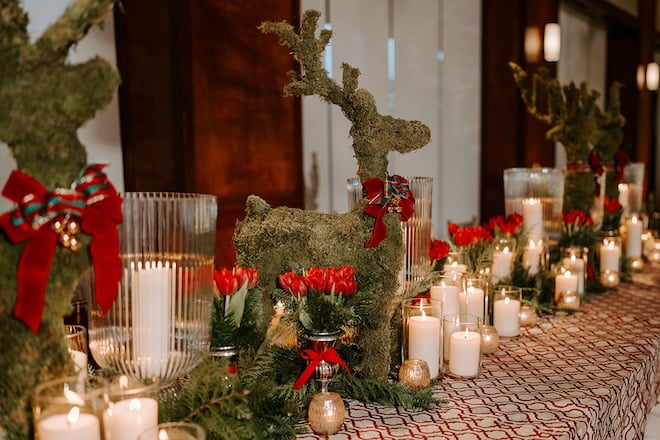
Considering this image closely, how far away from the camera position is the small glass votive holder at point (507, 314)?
1.79m

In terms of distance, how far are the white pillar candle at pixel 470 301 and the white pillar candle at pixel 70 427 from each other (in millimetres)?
1079

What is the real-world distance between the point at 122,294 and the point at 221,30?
1692 mm

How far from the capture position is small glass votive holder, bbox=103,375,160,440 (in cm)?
90

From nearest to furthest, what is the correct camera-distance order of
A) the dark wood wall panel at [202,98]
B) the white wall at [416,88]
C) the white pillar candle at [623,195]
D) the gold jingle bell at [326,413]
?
the gold jingle bell at [326,413]
the dark wood wall panel at [202,98]
the white pillar candle at [623,195]
the white wall at [416,88]

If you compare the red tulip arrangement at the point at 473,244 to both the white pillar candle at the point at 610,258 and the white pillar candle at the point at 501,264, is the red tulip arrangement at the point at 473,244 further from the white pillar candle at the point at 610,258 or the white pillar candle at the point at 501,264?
the white pillar candle at the point at 610,258

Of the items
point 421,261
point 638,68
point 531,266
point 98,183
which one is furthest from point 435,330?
point 638,68

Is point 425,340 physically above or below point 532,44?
below

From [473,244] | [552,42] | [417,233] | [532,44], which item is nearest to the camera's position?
[417,233]

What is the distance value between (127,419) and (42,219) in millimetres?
305

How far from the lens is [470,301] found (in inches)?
67.5

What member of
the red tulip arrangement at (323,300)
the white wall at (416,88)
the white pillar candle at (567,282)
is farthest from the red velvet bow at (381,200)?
the white wall at (416,88)

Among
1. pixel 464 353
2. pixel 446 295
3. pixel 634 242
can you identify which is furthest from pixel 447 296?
pixel 634 242

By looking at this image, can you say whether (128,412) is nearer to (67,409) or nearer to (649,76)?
(67,409)

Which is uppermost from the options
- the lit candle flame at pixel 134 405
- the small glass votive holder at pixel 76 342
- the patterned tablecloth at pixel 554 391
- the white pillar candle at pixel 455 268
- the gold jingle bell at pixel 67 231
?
the gold jingle bell at pixel 67 231
